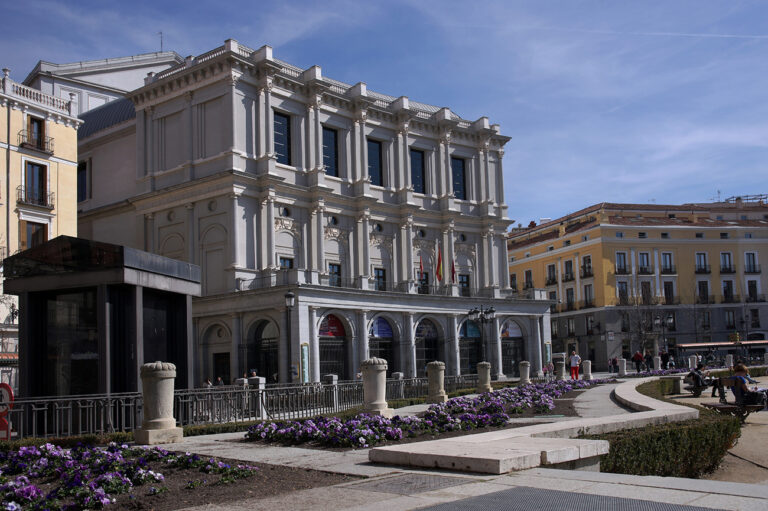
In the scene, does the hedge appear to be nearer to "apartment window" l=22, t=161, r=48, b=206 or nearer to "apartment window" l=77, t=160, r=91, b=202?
"apartment window" l=22, t=161, r=48, b=206

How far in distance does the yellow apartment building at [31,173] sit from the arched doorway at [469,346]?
84.7ft

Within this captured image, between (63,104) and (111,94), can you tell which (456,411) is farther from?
(111,94)

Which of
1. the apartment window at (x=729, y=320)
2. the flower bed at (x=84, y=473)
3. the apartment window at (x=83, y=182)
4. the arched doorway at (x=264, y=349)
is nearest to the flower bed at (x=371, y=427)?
the flower bed at (x=84, y=473)

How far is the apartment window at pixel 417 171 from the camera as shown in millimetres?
56125

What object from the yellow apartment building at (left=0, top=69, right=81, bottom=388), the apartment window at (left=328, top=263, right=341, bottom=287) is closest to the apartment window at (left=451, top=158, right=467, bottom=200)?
the apartment window at (left=328, top=263, right=341, bottom=287)

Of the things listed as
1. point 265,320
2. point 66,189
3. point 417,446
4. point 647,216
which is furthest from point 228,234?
point 647,216

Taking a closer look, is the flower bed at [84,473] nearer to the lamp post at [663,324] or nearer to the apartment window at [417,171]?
the apartment window at [417,171]

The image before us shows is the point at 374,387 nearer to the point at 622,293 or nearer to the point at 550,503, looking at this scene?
the point at 550,503

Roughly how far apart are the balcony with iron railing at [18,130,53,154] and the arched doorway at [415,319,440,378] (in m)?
24.2

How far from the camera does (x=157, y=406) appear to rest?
50.5ft

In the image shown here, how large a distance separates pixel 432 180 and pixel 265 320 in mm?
18569

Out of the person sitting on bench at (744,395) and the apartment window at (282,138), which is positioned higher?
the apartment window at (282,138)

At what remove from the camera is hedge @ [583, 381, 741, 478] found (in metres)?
11.3

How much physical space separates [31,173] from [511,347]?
33979mm
